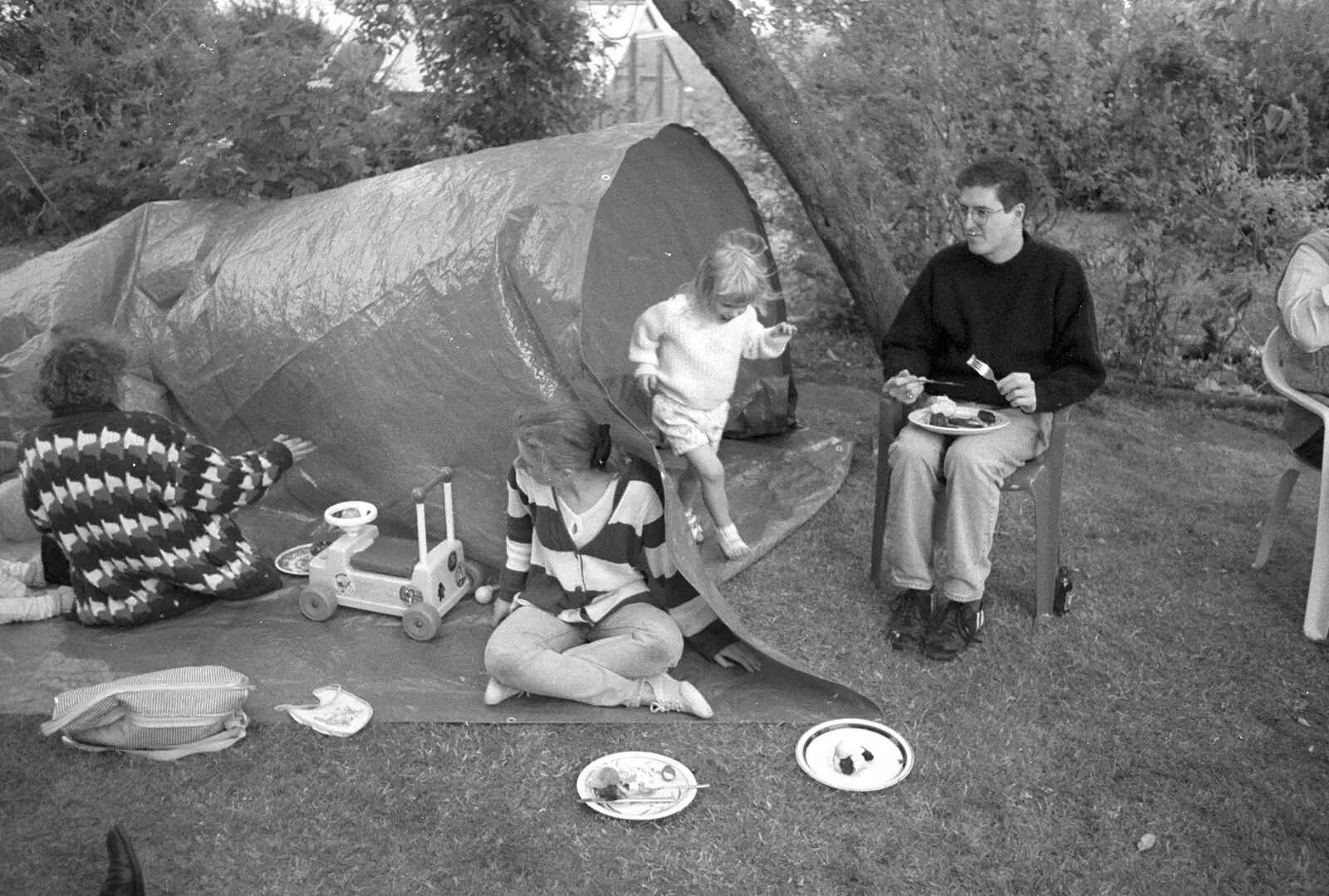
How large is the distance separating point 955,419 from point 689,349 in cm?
92

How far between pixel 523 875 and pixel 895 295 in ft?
10.6

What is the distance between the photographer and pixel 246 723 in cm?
295

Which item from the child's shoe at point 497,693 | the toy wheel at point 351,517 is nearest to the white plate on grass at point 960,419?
the child's shoe at point 497,693

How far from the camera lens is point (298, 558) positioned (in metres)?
3.89

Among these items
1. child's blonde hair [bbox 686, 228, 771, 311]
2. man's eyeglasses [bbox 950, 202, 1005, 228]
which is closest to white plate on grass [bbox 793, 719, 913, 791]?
child's blonde hair [bbox 686, 228, 771, 311]

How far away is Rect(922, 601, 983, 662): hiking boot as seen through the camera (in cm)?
327

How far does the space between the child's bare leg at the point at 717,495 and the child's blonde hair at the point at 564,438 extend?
0.74m

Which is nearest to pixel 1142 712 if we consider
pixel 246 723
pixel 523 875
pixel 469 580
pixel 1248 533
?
pixel 1248 533

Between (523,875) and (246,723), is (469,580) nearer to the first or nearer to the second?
(246,723)

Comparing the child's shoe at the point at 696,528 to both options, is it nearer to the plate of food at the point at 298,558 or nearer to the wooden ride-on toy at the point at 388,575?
the wooden ride-on toy at the point at 388,575

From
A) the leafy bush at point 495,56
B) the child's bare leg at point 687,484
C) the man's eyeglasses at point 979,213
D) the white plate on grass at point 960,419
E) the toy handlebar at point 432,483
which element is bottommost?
the child's bare leg at point 687,484

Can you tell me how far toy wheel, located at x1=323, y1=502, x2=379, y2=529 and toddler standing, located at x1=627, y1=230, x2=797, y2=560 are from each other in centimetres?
99

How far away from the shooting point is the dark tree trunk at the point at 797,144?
4.52 meters

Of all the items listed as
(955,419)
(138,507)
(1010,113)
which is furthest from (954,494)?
(1010,113)
